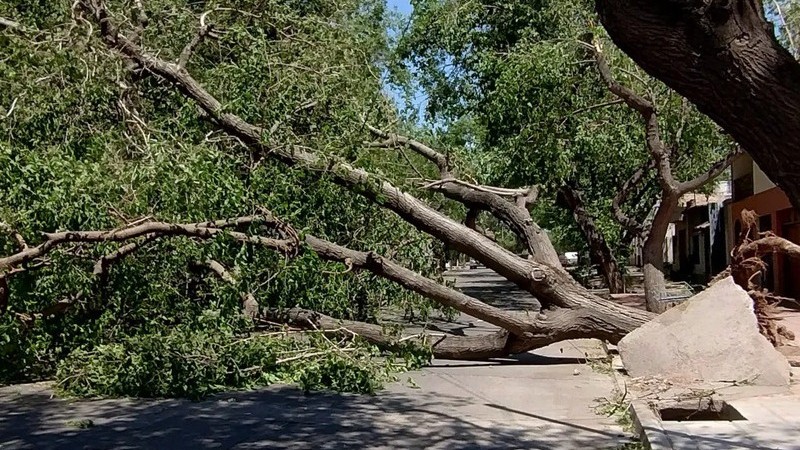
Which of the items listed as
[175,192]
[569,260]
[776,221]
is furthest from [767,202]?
[569,260]

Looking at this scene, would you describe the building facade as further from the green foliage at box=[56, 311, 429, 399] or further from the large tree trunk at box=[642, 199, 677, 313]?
the green foliage at box=[56, 311, 429, 399]

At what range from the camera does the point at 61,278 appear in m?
9.27

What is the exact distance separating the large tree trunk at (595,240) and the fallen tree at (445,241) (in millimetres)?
10354

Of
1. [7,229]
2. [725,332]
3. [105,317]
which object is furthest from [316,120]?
[725,332]

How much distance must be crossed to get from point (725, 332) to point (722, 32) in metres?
6.46

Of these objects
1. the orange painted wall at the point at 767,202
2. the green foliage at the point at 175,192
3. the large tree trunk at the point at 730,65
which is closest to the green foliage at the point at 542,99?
Result: the orange painted wall at the point at 767,202

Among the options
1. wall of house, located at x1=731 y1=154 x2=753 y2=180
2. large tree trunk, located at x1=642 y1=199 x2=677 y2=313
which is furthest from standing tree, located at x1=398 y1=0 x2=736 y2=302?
wall of house, located at x1=731 y1=154 x2=753 y2=180

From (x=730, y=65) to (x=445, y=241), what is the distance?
8116 millimetres

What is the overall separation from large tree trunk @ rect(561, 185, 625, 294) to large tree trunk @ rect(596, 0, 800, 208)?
17726mm

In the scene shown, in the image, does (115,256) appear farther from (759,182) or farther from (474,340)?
(759,182)

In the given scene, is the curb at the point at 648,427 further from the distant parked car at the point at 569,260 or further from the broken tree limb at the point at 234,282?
the distant parked car at the point at 569,260

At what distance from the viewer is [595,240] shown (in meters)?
22.2

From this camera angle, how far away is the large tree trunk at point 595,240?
2200 cm

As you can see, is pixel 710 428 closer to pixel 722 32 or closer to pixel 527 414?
pixel 527 414
